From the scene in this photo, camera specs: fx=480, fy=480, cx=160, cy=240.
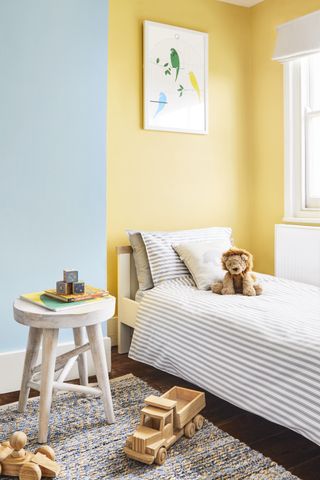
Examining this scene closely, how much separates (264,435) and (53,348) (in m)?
0.96

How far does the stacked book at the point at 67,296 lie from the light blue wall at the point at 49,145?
0.41m

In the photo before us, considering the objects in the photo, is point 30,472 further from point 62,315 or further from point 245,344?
point 245,344

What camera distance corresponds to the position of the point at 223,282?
9.00ft

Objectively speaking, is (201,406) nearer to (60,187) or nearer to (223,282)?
(223,282)

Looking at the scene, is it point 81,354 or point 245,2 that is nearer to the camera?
point 81,354

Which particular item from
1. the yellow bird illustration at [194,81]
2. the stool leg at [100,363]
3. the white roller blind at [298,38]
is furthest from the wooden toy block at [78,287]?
the white roller blind at [298,38]

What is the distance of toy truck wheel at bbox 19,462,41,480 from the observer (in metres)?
1.64

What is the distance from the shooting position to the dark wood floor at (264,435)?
1.79 m

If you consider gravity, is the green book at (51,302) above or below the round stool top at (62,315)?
above

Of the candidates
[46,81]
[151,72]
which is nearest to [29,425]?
[46,81]

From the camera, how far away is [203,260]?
9.72 ft

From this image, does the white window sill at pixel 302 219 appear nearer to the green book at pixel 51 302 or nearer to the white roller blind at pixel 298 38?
the white roller blind at pixel 298 38

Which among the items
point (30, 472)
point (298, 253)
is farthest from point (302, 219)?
point (30, 472)

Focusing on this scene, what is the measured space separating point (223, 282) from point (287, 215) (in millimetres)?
1091
